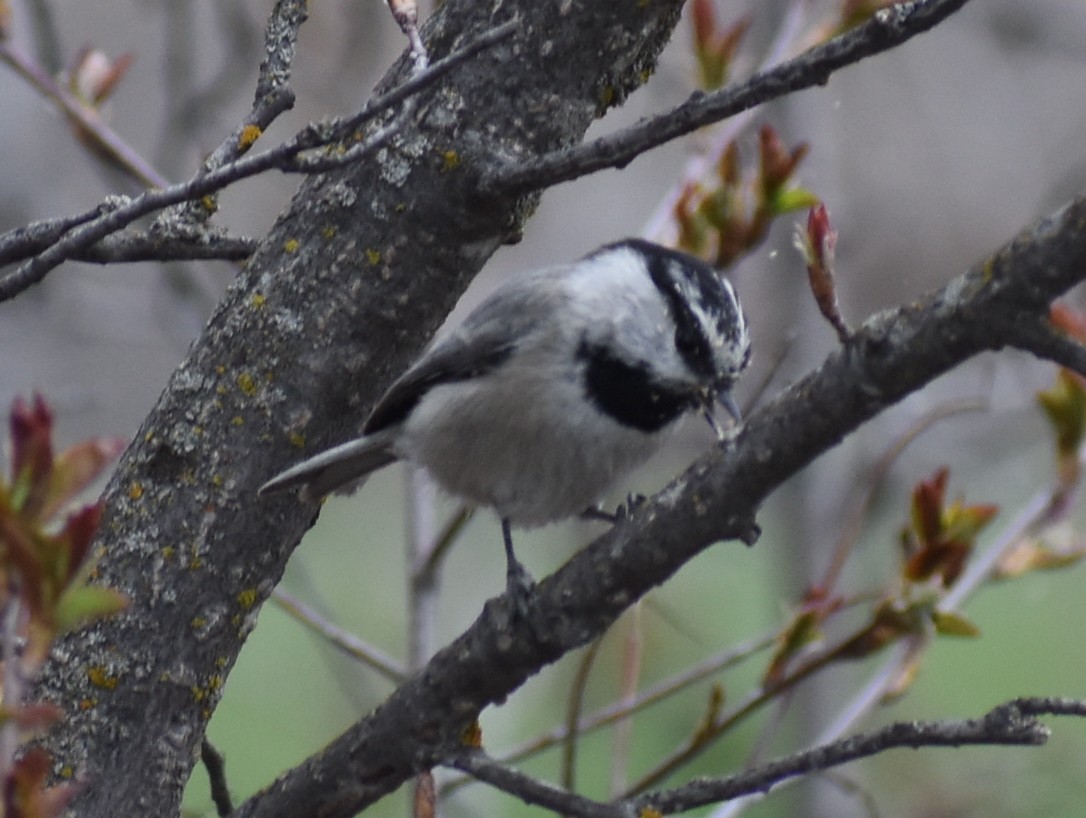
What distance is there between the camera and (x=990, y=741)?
1296 mm

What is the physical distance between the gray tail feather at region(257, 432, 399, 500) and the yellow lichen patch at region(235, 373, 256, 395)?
118 mm

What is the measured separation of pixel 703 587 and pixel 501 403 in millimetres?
4355

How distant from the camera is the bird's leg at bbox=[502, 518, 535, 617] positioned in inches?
61.5

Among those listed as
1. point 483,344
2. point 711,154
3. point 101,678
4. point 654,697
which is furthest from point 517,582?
point 711,154

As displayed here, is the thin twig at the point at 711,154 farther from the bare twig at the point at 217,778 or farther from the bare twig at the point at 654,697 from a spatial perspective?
the bare twig at the point at 217,778

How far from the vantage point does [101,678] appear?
5.44 ft

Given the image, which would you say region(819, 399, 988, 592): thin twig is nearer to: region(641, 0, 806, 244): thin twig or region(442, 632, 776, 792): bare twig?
region(442, 632, 776, 792): bare twig

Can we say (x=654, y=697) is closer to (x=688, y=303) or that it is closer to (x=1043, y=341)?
(x=688, y=303)

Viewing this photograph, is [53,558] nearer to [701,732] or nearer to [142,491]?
[142,491]

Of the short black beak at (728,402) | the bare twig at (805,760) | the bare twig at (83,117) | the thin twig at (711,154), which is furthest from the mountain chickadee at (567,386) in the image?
the bare twig at (805,760)

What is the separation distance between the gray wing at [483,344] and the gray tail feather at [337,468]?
0.05m

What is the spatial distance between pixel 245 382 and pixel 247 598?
278 mm

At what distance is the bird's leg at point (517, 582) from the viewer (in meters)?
1.56

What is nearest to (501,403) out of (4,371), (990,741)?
(990,741)
